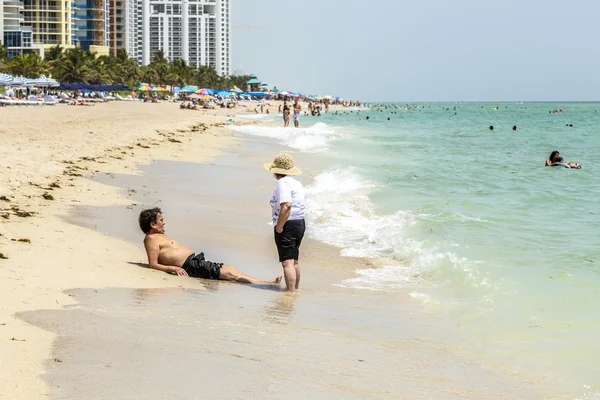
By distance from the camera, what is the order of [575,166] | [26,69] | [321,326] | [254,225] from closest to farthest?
[321,326], [254,225], [575,166], [26,69]

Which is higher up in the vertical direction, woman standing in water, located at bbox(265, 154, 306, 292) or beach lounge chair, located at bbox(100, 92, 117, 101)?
beach lounge chair, located at bbox(100, 92, 117, 101)

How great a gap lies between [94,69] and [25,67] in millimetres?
13471

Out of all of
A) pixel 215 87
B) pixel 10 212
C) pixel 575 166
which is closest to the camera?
pixel 10 212

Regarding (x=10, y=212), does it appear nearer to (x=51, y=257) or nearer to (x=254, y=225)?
(x=51, y=257)

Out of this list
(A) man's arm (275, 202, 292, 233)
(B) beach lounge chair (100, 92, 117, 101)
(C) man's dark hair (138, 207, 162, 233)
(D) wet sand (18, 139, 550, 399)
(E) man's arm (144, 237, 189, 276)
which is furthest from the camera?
(B) beach lounge chair (100, 92, 117, 101)

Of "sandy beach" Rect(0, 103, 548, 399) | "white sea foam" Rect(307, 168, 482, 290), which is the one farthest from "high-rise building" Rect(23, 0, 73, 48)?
"sandy beach" Rect(0, 103, 548, 399)

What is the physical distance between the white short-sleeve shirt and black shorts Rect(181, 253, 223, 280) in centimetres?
79

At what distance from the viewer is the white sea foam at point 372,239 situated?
821cm

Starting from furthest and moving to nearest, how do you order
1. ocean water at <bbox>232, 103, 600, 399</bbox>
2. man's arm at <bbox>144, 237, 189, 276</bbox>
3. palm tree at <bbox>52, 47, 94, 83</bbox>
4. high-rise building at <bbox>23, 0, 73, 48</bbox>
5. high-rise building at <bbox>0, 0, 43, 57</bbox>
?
high-rise building at <bbox>23, 0, 73, 48</bbox> < high-rise building at <bbox>0, 0, 43, 57</bbox> < palm tree at <bbox>52, 47, 94, 83</bbox> < man's arm at <bbox>144, 237, 189, 276</bbox> < ocean water at <bbox>232, 103, 600, 399</bbox>

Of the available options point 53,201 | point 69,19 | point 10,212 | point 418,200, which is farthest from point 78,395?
point 69,19

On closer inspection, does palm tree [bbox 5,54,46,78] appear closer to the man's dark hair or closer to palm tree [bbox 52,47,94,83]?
palm tree [bbox 52,47,94,83]

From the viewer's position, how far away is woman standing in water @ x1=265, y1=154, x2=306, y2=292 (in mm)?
6973

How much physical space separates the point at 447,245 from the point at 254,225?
2.61 meters

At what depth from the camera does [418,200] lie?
1464 cm
